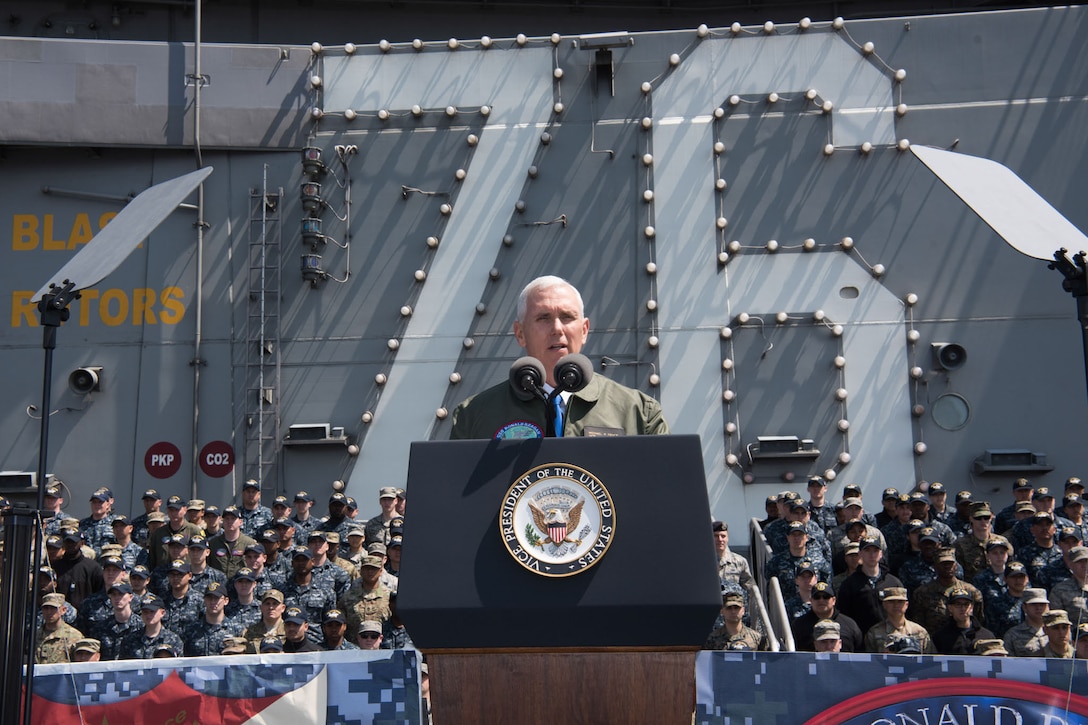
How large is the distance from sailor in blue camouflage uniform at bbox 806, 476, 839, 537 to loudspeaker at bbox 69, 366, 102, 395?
587cm

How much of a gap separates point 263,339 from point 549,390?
22.9 feet

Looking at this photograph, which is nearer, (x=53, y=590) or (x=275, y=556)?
(x=53, y=590)

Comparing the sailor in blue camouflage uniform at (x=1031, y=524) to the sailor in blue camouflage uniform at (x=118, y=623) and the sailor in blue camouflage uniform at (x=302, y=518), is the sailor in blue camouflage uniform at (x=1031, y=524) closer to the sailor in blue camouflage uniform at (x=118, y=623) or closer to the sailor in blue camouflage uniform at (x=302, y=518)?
the sailor in blue camouflage uniform at (x=302, y=518)

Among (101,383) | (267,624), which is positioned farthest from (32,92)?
(267,624)

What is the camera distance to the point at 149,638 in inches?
268

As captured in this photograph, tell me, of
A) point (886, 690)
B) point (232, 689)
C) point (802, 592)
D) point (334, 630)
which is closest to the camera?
Result: point (886, 690)

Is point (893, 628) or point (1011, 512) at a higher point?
point (1011, 512)

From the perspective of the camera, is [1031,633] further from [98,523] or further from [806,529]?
[98,523]

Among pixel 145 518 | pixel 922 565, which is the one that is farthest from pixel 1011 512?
pixel 145 518

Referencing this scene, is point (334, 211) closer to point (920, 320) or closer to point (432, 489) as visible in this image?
point (920, 320)

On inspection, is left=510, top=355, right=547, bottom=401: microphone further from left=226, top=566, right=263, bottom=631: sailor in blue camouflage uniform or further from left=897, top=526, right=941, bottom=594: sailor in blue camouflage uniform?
left=897, top=526, right=941, bottom=594: sailor in blue camouflage uniform

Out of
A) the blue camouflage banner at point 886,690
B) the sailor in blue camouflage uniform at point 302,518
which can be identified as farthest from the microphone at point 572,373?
the sailor in blue camouflage uniform at point 302,518

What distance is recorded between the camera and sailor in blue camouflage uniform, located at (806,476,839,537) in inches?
336

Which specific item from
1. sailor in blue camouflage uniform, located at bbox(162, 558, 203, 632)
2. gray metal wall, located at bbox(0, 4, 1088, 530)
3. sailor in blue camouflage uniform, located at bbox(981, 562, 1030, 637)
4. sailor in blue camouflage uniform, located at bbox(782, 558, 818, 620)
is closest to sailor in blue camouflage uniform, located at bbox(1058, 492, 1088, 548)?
sailor in blue camouflage uniform, located at bbox(981, 562, 1030, 637)
